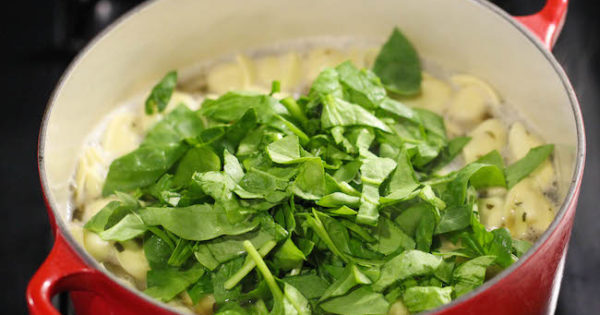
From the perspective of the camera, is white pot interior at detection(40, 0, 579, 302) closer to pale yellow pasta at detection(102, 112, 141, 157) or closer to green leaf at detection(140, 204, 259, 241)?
pale yellow pasta at detection(102, 112, 141, 157)

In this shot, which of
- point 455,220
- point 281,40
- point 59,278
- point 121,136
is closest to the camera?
point 59,278

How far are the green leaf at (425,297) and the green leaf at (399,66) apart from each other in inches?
16.1

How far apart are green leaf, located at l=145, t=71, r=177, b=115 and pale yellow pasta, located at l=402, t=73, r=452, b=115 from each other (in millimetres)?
367

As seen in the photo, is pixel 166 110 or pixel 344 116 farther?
pixel 166 110

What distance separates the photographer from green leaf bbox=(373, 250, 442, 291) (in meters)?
0.80

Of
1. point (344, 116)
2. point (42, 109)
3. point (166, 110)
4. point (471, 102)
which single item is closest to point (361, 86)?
point (344, 116)

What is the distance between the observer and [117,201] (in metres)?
0.96

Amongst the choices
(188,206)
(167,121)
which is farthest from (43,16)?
(188,206)

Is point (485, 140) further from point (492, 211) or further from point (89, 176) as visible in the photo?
point (89, 176)

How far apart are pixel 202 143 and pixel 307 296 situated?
0.27 metres

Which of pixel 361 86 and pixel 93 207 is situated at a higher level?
pixel 361 86

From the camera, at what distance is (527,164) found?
3.26ft

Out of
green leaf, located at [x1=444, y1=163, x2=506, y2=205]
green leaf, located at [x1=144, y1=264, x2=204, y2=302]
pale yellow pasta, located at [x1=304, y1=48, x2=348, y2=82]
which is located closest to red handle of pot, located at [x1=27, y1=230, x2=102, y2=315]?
green leaf, located at [x1=144, y1=264, x2=204, y2=302]

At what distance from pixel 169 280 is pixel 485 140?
0.49 metres
